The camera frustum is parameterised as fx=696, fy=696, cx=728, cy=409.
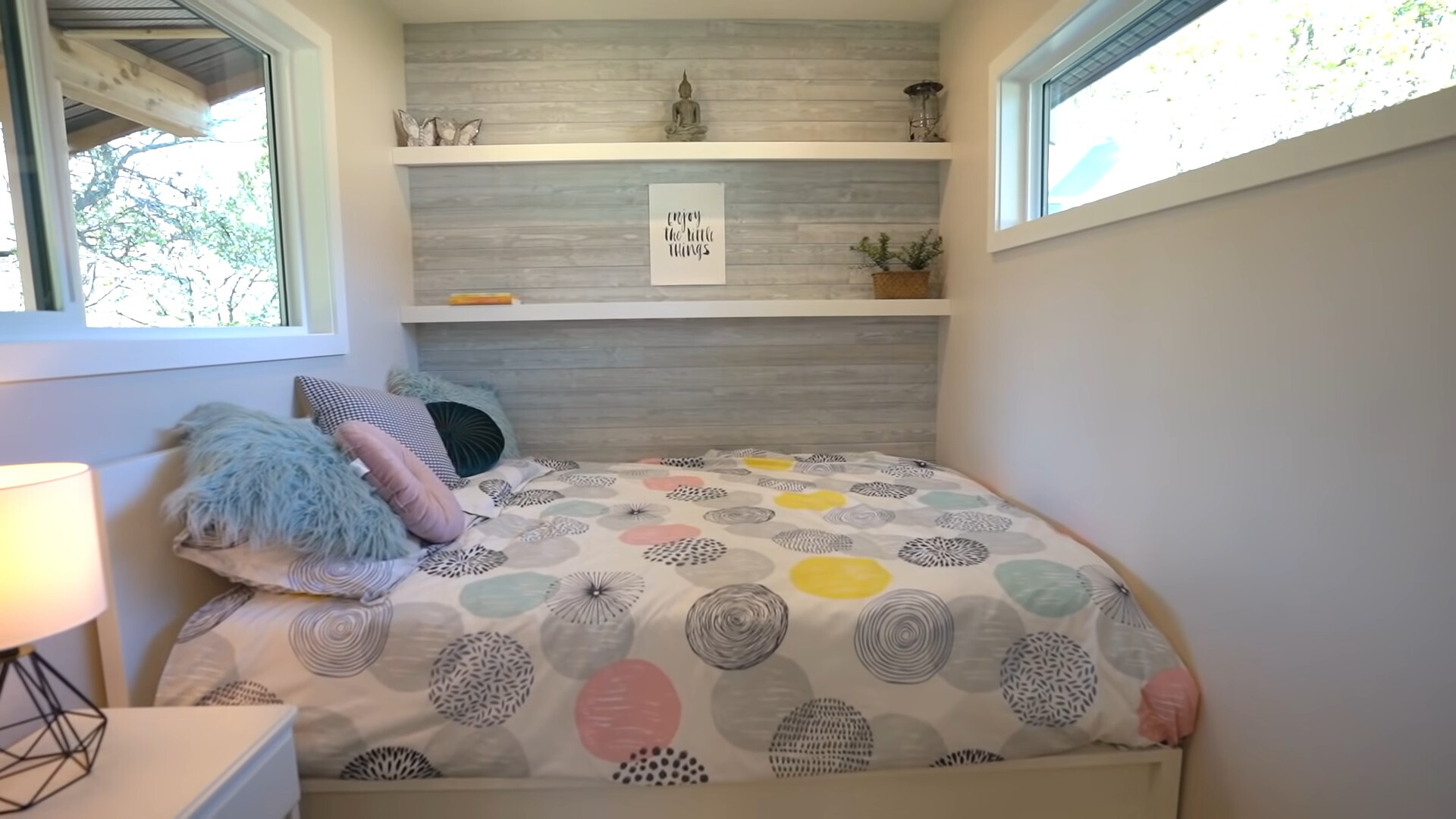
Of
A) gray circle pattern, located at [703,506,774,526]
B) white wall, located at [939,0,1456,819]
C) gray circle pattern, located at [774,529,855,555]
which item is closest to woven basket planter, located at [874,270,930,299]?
white wall, located at [939,0,1456,819]

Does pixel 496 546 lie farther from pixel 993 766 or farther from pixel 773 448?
pixel 773 448

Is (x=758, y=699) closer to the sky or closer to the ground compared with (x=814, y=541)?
closer to the ground

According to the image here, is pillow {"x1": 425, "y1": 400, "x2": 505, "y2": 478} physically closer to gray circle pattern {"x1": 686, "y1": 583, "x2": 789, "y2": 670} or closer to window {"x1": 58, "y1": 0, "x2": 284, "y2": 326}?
window {"x1": 58, "y1": 0, "x2": 284, "y2": 326}

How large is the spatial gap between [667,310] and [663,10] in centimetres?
115

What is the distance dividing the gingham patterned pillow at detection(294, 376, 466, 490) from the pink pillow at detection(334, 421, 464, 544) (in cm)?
30

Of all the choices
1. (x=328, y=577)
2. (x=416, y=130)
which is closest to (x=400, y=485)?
(x=328, y=577)

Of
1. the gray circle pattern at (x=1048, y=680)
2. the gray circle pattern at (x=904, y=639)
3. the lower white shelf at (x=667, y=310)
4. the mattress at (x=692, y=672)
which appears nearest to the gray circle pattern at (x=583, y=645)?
Result: the mattress at (x=692, y=672)

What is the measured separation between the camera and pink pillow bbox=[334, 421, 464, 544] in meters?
Result: 1.57

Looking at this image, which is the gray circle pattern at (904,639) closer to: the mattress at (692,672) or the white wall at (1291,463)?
the mattress at (692,672)

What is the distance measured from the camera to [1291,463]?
3.90 ft

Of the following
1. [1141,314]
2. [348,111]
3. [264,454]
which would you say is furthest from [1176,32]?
[348,111]

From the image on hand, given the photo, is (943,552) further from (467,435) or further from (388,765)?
(467,435)

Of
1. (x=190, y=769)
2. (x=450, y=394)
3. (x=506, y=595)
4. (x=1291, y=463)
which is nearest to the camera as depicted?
(x=190, y=769)

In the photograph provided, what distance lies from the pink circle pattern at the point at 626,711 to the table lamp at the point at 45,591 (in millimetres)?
750
